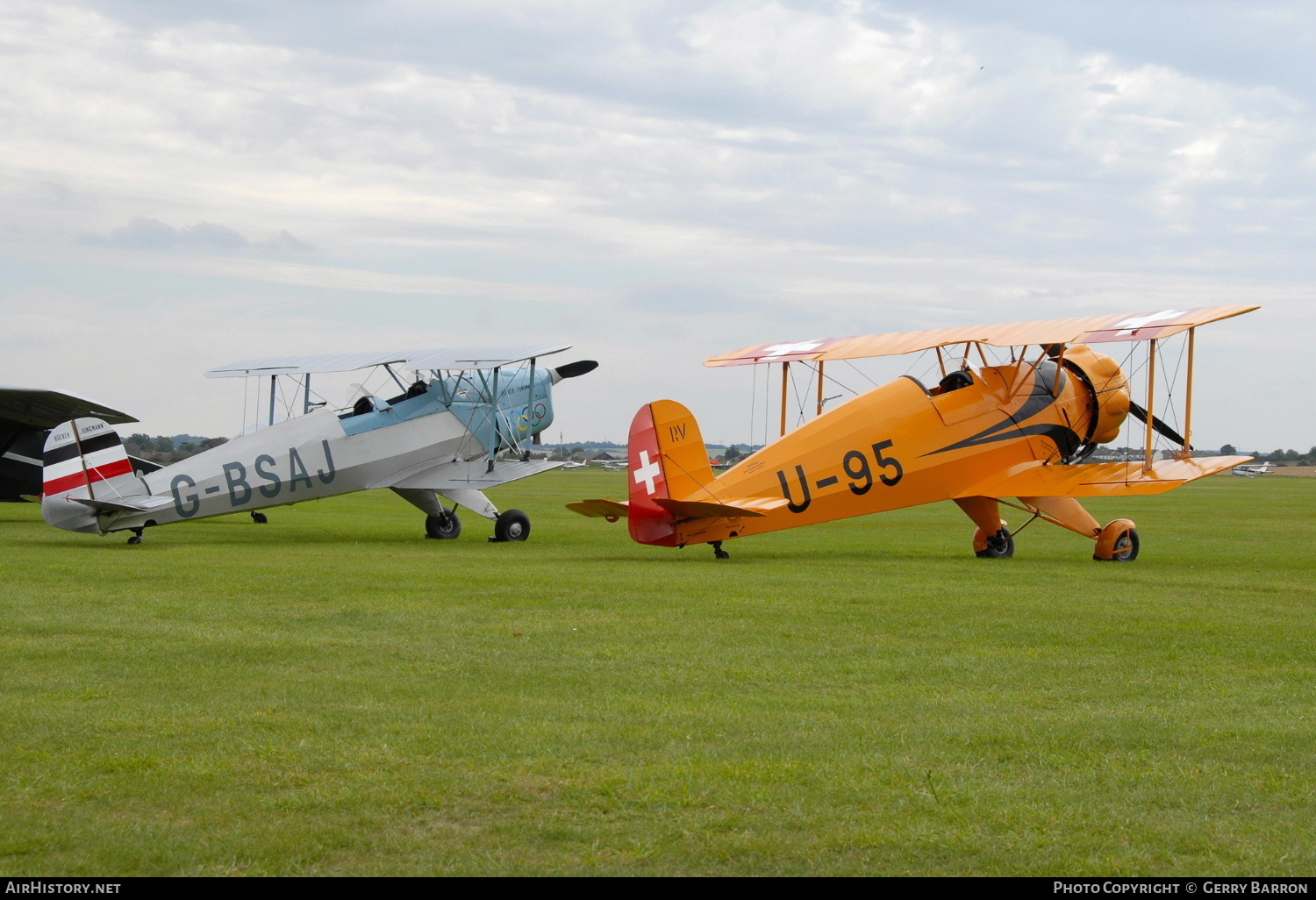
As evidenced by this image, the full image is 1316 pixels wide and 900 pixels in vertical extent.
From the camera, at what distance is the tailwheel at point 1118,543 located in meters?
15.9

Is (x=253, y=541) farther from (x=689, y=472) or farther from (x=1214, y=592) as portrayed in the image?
(x=1214, y=592)

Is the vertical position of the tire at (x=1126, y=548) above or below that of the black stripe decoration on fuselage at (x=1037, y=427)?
below

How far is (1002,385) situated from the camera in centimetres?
1681

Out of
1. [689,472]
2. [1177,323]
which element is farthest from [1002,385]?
[689,472]

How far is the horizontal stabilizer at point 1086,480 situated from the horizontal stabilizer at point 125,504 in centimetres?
1086

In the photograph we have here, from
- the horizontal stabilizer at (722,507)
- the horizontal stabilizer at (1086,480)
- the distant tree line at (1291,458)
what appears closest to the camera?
the horizontal stabilizer at (722,507)

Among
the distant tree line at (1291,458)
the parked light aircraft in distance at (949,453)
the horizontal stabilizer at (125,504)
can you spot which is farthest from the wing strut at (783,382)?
the distant tree line at (1291,458)

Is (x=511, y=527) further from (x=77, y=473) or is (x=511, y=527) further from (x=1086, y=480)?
(x=1086, y=480)

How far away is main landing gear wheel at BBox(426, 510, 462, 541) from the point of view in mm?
20156

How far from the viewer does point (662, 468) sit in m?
14.6

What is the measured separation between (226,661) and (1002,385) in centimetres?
1200

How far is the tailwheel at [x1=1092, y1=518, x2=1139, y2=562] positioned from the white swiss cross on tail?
19.5 feet

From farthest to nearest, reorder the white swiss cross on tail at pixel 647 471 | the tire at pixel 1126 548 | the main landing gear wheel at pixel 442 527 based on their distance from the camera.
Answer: the main landing gear wheel at pixel 442 527 < the tire at pixel 1126 548 < the white swiss cross on tail at pixel 647 471

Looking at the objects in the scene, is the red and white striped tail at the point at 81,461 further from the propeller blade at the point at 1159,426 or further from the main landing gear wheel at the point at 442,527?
the propeller blade at the point at 1159,426
